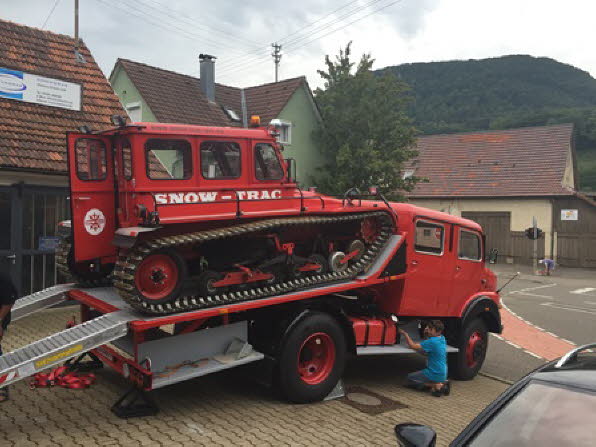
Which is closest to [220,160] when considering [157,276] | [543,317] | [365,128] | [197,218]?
[197,218]

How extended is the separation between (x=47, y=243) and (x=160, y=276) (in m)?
6.52

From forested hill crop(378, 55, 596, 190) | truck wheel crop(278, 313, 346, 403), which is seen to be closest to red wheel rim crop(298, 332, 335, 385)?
truck wheel crop(278, 313, 346, 403)

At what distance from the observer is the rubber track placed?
5.77 meters

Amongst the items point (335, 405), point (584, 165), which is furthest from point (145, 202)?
point (584, 165)

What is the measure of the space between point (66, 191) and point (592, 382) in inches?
430

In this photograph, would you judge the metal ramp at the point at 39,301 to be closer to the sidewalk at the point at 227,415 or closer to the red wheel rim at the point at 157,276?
the sidewalk at the point at 227,415

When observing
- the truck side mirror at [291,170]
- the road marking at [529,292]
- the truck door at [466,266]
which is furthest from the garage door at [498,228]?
the truck side mirror at [291,170]

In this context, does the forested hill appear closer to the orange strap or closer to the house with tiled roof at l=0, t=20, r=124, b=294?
the house with tiled roof at l=0, t=20, r=124, b=294

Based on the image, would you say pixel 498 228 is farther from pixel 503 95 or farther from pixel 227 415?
pixel 503 95

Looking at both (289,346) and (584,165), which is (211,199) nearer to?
(289,346)

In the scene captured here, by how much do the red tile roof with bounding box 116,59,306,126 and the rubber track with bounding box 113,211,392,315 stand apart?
15.7 metres

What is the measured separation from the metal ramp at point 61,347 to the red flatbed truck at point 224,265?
14 mm

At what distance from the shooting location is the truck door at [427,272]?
8.07 m

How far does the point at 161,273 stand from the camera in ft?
20.1
